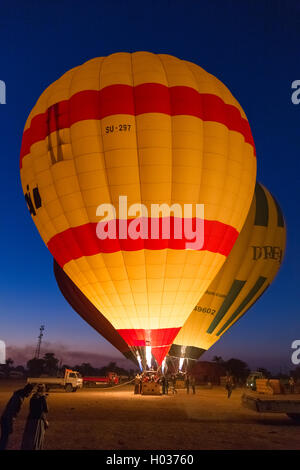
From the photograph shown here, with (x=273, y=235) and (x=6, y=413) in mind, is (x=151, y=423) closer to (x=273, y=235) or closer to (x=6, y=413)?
(x=6, y=413)

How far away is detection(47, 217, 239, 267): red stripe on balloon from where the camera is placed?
545 inches

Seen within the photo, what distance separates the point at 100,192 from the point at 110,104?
311 cm

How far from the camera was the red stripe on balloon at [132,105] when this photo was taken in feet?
45.4

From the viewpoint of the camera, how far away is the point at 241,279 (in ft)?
74.0

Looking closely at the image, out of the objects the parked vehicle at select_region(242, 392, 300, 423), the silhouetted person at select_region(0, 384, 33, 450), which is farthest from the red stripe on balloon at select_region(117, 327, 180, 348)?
the silhouetted person at select_region(0, 384, 33, 450)

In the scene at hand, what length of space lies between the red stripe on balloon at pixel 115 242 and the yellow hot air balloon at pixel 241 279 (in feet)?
22.8

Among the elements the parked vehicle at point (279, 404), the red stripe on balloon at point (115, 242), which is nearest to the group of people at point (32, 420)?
the parked vehicle at point (279, 404)

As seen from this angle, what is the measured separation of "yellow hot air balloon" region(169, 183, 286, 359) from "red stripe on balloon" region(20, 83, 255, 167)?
9.12m

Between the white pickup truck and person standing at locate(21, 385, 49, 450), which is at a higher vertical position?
person standing at locate(21, 385, 49, 450)

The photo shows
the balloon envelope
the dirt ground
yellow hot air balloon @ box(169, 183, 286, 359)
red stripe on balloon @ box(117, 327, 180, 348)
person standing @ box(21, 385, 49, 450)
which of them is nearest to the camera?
person standing @ box(21, 385, 49, 450)

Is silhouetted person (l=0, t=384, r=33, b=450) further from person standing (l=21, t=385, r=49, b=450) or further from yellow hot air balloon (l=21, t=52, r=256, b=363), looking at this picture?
yellow hot air balloon (l=21, t=52, r=256, b=363)

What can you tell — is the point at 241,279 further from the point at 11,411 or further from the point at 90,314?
the point at 11,411

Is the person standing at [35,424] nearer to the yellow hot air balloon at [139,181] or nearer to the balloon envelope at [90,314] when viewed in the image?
the yellow hot air balloon at [139,181]
